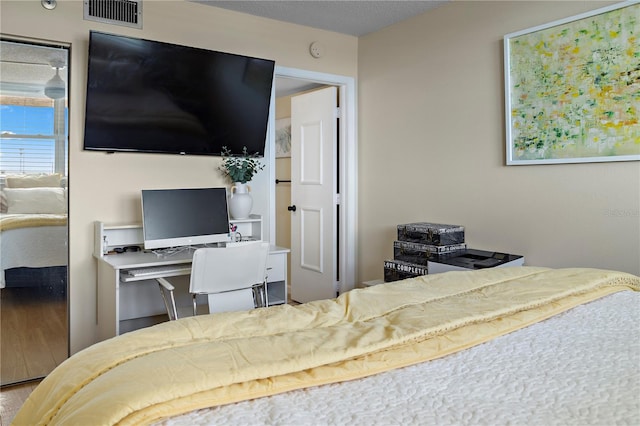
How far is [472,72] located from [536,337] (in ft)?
7.81

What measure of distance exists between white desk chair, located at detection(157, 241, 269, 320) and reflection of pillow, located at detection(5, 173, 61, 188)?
3.15 ft

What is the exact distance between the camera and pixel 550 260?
2805 millimetres

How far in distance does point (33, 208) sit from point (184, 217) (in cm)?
87

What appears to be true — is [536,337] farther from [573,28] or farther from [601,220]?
[573,28]

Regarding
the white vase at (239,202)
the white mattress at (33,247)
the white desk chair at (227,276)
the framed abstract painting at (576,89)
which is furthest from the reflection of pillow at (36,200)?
the framed abstract painting at (576,89)

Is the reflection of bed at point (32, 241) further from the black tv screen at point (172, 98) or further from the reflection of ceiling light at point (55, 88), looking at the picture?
the reflection of ceiling light at point (55, 88)

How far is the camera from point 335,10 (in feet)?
11.5

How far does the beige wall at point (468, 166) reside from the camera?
102 inches

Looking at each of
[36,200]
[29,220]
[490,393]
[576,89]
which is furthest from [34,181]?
[576,89]

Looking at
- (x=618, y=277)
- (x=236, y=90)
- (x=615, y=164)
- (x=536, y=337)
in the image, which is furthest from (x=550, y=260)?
(x=236, y=90)

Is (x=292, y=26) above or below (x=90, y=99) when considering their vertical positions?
above

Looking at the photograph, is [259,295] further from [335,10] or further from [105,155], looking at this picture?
[335,10]

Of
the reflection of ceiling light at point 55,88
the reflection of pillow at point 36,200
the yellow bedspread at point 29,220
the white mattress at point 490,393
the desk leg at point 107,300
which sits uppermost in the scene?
the reflection of ceiling light at point 55,88

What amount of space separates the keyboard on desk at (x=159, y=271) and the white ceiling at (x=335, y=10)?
186 cm
